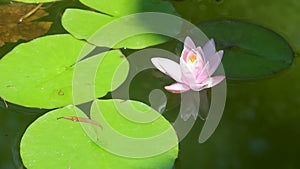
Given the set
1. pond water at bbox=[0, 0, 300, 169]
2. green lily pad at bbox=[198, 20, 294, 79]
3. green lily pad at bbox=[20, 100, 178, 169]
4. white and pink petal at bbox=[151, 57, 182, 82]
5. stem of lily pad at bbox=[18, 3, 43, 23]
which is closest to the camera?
green lily pad at bbox=[20, 100, 178, 169]

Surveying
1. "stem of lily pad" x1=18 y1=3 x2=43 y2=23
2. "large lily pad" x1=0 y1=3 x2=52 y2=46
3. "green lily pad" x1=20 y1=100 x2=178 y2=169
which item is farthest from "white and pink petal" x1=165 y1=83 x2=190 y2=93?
"stem of lily pad" x1=18 y1=3 x2=43 y2=23

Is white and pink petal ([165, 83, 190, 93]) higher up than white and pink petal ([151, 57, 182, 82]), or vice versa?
white and pink petal ([151, 57, 182, 82])

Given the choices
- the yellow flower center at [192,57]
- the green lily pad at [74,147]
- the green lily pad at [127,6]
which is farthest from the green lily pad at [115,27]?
the green lily pad at [74,147]

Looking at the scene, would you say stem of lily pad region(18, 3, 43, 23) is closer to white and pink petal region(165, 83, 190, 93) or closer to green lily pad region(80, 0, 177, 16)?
green lily pad region(80, 0, 177, 16)

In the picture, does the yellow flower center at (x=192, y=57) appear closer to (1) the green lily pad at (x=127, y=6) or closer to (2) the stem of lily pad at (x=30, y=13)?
(1) the green lily pad at (x=127, y=6)

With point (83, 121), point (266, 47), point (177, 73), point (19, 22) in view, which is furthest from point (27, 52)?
point (266, 47)
